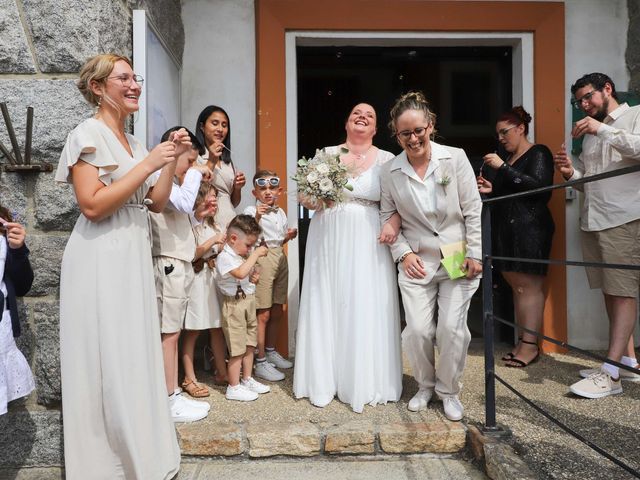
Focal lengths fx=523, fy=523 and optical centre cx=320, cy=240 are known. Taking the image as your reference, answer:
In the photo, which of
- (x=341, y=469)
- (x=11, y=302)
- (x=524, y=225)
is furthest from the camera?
(x=524, y=225)

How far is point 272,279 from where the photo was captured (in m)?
4.32

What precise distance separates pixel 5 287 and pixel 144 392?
892 mm

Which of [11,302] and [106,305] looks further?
[11,302]

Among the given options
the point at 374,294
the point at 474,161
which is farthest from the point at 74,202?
the point at 474,161

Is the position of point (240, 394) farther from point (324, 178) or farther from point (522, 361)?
point (522, 361)

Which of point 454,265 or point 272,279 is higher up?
point 454,265

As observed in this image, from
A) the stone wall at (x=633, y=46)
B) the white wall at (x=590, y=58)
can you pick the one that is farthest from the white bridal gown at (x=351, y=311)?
the stone wall at (x=633, y=46)

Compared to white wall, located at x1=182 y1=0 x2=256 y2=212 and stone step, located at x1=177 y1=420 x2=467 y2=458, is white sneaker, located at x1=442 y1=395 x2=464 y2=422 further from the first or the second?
white wall, located at x1=182 y1=0 x2=256 y2=212

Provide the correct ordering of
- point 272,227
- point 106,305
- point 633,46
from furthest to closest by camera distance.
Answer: point 633,46, point 272,227, point 106,305

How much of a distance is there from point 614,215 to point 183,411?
3349mm

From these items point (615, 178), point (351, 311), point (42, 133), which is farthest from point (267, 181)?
point (615, 178)

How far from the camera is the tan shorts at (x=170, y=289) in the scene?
3330mm

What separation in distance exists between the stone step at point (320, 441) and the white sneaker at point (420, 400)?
0.99 ft

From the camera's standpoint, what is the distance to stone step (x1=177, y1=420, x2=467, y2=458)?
120 inches
